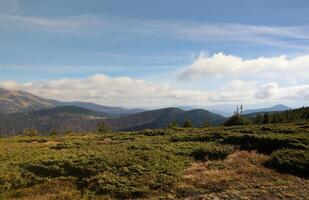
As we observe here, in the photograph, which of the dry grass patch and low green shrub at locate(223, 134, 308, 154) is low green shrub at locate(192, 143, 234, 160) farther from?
low green shrub at locate(223, 134, 308, 154)

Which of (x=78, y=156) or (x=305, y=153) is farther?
(x=78, y=156)

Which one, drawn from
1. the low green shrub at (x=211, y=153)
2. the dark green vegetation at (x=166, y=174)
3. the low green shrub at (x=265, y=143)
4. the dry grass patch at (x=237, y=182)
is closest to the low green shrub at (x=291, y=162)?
the dark green vegetation at (x=166, y=174)

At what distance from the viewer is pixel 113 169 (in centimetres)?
2364

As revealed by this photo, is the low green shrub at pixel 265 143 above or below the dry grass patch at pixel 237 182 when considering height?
above

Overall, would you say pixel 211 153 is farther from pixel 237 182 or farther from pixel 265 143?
pixel 237 182

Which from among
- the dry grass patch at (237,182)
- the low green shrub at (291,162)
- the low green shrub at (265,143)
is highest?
the low green shrub at (265,143)

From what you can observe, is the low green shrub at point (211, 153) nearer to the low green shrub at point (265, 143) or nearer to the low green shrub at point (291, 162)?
A: the low green shrub at point (265, 143)

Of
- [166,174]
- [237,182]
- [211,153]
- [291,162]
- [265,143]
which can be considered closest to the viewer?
[237,182]

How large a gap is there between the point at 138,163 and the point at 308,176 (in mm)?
12177

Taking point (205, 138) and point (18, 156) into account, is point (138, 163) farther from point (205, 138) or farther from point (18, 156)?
point (205, 138)

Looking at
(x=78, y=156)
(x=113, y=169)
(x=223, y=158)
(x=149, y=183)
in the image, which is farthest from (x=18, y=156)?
(x=223, y=158)

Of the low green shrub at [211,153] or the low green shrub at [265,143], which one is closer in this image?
the low green shrub at [211,153]

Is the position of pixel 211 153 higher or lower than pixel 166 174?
higher

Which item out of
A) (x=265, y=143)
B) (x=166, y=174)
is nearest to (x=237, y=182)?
(x=166, y=174)
